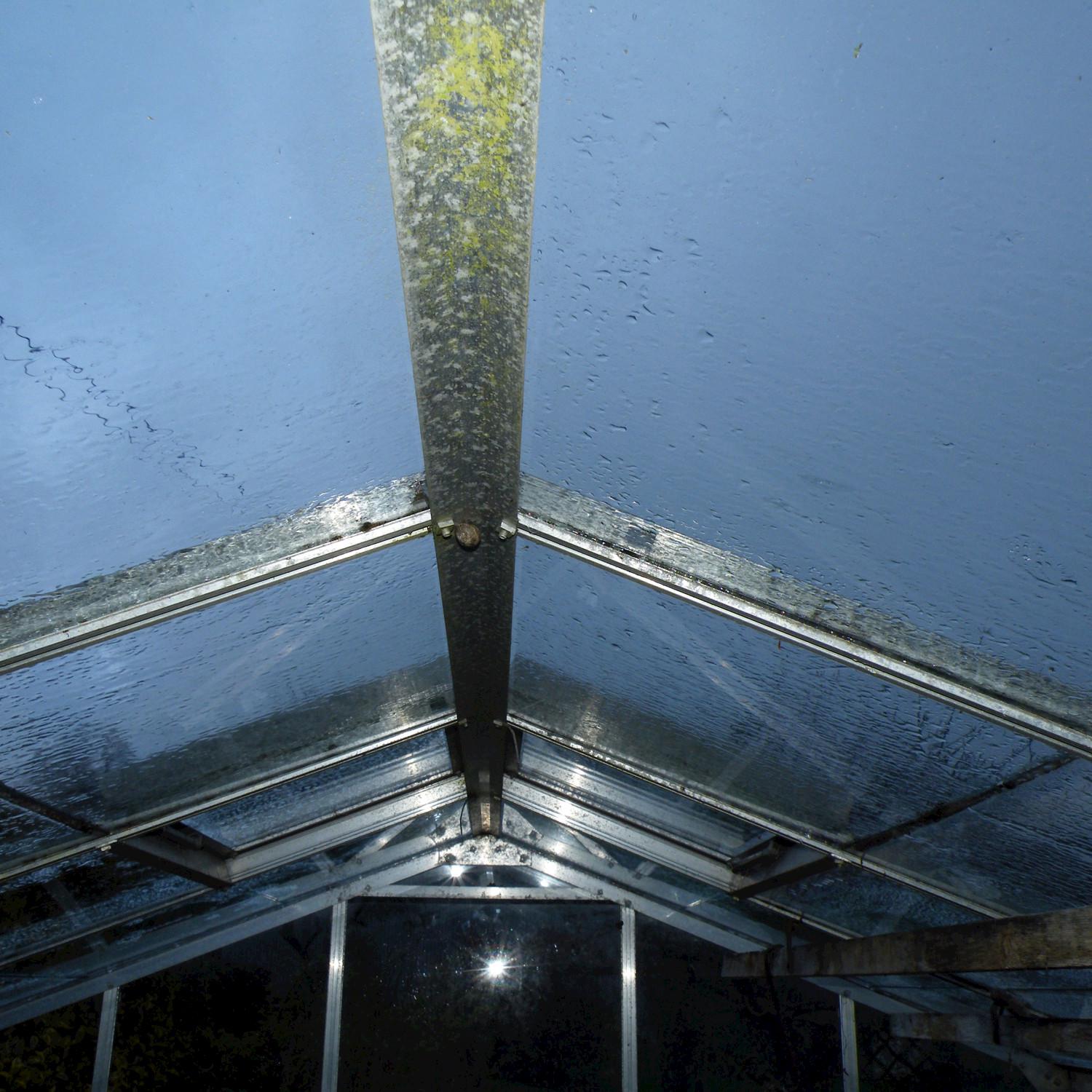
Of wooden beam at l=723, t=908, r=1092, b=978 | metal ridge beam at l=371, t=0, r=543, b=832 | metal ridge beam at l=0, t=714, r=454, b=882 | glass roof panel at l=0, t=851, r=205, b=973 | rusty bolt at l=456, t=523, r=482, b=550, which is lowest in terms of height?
wooden beam at l=723, t=908, r=1092, b=978

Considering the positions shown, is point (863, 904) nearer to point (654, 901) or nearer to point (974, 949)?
point (974, 949)

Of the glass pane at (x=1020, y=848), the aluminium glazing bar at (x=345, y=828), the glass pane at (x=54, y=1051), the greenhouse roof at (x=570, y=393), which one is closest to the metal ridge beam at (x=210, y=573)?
the greenhouse roof at (x=570, y=393)

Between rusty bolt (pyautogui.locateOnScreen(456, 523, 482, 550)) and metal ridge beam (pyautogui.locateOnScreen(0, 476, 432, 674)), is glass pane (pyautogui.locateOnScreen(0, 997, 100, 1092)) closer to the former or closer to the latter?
metal ridge beam (pyautogui.locateOnScreen(0, 476, 432, 674))

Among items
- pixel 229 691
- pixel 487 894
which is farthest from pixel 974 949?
pixel 487 894

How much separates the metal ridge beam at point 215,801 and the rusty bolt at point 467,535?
1557mm

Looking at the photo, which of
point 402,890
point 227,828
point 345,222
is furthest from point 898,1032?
point 345,222

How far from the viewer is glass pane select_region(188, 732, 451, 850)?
3.77 meters

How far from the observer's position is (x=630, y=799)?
165 inches

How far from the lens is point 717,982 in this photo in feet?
20.2

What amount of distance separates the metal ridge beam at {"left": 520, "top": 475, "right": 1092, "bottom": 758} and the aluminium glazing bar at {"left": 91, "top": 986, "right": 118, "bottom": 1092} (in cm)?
563

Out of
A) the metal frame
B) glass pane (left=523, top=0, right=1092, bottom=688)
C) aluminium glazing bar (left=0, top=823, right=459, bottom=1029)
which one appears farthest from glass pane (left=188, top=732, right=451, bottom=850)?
glass pane (left=523, top=0, right=1092, bottom=688)

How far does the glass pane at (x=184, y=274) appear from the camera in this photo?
1.04 metres

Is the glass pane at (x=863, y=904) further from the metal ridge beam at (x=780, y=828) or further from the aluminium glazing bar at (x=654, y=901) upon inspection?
the aluminium glazing bar at (x=654, y=901)

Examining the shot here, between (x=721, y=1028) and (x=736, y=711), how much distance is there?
14.8 feet
